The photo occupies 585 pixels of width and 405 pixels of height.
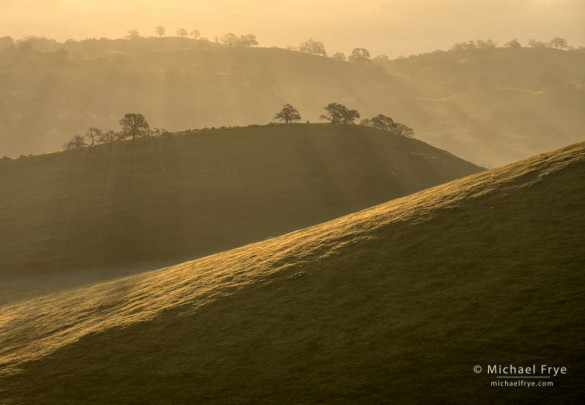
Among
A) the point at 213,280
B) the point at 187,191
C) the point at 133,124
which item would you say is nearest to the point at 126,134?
the point at 133,124

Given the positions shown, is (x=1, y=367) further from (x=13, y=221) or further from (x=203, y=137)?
(x=203, y=137)

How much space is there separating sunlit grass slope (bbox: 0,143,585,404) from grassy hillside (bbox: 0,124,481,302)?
3935 cm

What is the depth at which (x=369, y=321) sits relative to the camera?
19.0 meters

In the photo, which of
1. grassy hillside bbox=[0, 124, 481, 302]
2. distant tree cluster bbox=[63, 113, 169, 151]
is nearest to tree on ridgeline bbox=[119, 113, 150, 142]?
distant tree cluster bbox=[63, 113, 169, 151]

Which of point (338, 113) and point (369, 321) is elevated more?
point (338, 113)

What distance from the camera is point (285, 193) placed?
96.7 m

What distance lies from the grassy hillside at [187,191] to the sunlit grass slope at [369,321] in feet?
129

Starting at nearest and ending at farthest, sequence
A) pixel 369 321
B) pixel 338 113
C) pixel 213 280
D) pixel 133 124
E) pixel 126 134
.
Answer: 1. pixel 369 321
2. pixel 213 280
3. pixel 133 124
4. pixel 126 134
5. pixel 338 113

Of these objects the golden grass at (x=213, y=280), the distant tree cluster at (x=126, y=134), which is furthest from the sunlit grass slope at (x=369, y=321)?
the distant tree cluster at (x=126, y=134)

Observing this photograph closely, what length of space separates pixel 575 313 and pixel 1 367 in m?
26.0

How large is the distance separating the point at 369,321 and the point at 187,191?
3281 inches

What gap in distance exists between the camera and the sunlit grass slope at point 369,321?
580 inches

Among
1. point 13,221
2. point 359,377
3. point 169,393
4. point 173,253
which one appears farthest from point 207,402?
point 13,221

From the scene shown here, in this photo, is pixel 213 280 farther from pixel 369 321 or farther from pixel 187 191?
pixel 187 191
